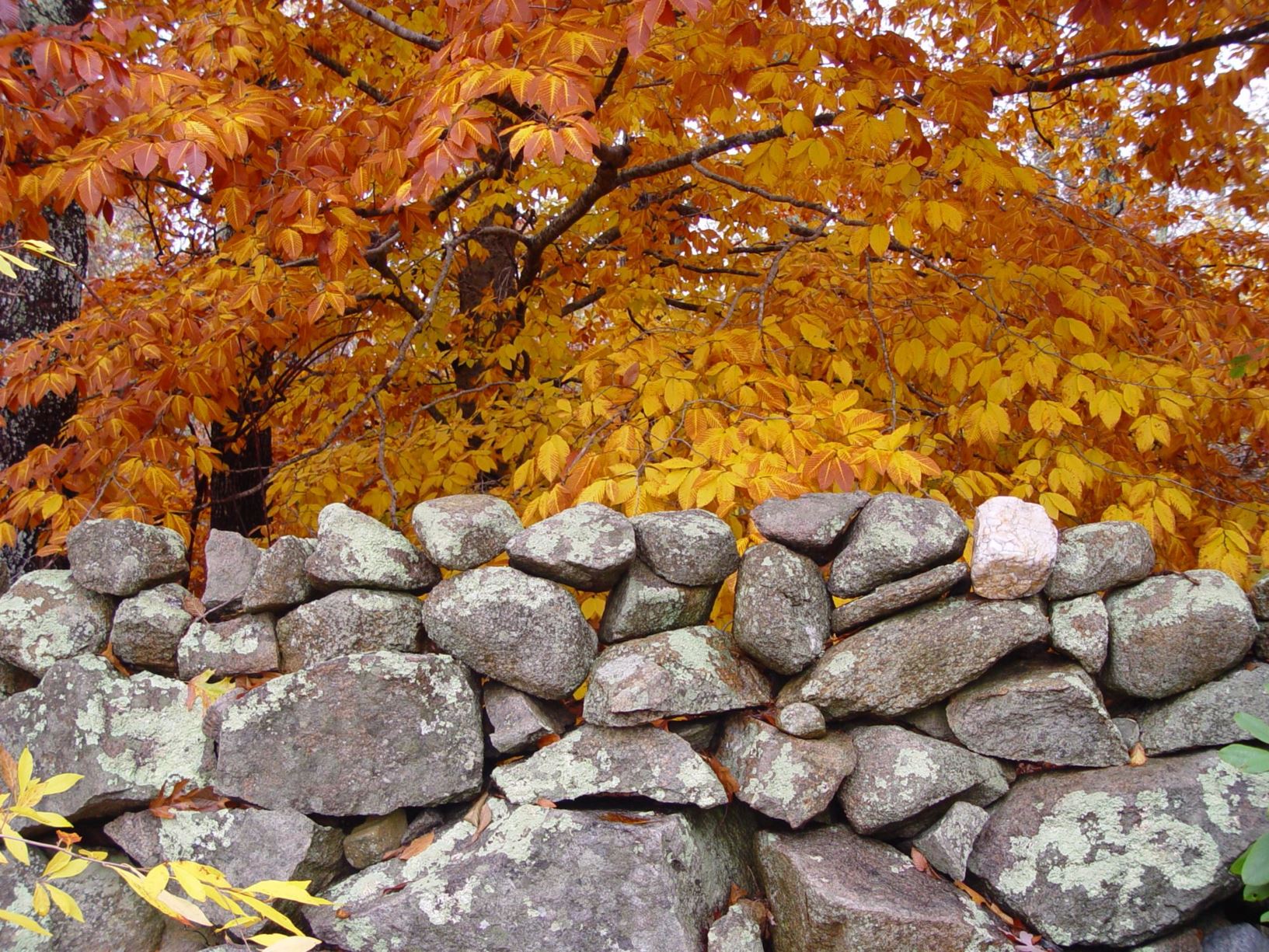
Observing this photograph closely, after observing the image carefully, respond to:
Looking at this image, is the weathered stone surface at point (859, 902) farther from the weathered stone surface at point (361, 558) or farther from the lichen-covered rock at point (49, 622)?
the lichen-covered rock at point (49, 622)

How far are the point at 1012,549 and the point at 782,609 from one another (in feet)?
1.52

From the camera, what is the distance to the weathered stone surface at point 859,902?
1.62 metres

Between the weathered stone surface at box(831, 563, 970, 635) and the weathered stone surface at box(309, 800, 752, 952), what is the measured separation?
0.53 meters

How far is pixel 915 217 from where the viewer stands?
104 inches

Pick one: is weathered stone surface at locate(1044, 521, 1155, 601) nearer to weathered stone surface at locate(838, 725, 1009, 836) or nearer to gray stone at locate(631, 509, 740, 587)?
weathered stone surface at locate(838, 725, 1009, 836)

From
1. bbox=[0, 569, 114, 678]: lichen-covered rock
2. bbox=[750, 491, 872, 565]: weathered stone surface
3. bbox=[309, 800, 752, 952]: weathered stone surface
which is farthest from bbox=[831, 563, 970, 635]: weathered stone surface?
bbox=[0, 569, 114, 678]: lichen-covered rock

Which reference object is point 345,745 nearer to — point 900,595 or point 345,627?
point 345,627

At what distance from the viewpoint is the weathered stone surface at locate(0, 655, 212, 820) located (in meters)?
1.80

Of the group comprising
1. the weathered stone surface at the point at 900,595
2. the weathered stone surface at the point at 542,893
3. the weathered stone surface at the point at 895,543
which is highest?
the weathered stone surface at the point at 895,543

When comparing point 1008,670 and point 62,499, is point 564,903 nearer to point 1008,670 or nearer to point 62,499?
point 1008,670

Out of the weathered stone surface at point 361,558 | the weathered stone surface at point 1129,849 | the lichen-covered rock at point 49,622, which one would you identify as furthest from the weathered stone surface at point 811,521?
the lichen-covered rock at point 49,622

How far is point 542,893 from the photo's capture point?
66.7 inches

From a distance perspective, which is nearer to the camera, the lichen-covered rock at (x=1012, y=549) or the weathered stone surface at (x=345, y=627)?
the lichen-covered rock at (x=1012, y=549)

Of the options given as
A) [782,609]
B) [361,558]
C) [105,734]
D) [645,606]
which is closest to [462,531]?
[361,558]
